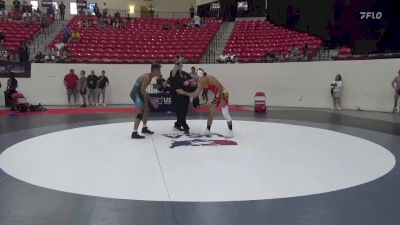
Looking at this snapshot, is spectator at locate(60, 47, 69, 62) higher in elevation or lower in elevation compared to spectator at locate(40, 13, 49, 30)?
lower

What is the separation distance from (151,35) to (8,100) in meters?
8.13

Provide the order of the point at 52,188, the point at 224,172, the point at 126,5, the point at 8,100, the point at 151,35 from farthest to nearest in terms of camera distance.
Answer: the point at 126,5 < the point at 151,35 < the point at 8,100 < the point at 224,172 < the point at 52,188

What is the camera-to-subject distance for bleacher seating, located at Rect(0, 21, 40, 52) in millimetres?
18038

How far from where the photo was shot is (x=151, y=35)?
66.5 ft

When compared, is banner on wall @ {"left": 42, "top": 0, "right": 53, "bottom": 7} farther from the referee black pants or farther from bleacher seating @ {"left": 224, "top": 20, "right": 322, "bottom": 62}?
the referee black pants

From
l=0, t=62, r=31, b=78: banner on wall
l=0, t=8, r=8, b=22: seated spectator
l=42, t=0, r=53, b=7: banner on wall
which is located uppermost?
l=42, t=0, r=53, b=7: banner on wall

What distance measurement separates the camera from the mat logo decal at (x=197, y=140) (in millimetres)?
7219

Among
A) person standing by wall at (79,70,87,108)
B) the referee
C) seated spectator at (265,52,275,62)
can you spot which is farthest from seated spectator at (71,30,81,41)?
the referee

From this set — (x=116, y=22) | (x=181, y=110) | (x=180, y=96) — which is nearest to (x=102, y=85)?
(x=180, y=96)

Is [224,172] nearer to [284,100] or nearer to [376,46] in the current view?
[284,100]

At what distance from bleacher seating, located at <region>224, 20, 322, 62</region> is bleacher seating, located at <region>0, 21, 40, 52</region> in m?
9.25

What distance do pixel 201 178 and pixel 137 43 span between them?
1500 cm

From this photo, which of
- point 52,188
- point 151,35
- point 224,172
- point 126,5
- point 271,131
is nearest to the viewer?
point 52,188

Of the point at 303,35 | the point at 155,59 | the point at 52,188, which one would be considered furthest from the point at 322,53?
the point at 52,188
